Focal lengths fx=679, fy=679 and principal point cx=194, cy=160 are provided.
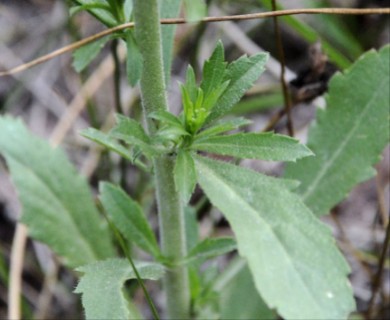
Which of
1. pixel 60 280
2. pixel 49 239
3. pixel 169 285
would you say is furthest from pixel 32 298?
pixel 169 285

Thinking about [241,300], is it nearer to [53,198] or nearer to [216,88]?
[53,198]

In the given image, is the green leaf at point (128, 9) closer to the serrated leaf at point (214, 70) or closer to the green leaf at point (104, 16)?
the green leaf at point (104, 16)

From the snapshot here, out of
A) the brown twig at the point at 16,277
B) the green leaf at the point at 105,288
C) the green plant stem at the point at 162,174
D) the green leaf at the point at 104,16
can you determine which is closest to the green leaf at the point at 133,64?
the green plant stem at the point at 162,174

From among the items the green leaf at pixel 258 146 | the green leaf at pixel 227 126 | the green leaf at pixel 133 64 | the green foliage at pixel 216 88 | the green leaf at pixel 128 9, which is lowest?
the green leaf at pixel 258 146

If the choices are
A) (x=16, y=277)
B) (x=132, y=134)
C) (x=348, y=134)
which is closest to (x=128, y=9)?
(x=132, y=134)

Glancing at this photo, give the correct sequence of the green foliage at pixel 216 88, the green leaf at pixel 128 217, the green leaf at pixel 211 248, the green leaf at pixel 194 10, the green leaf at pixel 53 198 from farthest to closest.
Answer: the green leaf at pixel 53 198, the green leaf at pixel 128 217, the green leaf at pixel 211 248, the green foliage at pixel 216 88, the green leaf at pixel 194 10

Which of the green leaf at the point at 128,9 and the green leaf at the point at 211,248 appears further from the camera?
the green leaf at the point at 211,248
